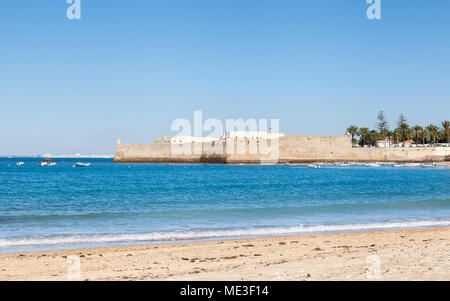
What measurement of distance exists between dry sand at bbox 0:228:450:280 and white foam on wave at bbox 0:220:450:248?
1127mm

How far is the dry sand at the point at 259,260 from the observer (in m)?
5.91

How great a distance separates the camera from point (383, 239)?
9.20m

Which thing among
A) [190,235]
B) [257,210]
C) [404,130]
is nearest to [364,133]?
[404,130]

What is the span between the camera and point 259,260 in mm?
7027

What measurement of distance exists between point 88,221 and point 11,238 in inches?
117

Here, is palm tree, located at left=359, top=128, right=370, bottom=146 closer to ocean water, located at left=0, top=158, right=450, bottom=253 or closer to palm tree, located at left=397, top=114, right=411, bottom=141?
palm tree, located at left=397, top=114, right=411, bottom=141

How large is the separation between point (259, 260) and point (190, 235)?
3.40 meters

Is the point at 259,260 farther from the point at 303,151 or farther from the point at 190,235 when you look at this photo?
the point at 303,151

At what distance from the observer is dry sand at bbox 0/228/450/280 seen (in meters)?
5.91

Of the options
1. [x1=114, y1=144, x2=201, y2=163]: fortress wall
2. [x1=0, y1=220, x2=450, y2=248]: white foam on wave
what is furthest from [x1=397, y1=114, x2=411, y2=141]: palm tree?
[x1=0, y1=220, x2=450, y2=248]: white foam on wave

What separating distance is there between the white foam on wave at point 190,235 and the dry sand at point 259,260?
1127 mm
